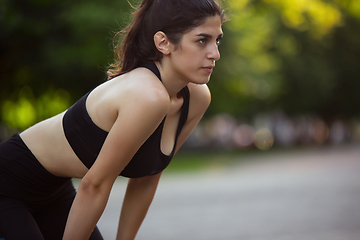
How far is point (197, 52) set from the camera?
1.69m

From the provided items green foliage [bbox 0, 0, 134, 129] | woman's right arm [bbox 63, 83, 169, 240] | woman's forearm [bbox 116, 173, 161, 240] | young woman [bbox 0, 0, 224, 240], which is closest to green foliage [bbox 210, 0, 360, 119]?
green foliage [bbox 0, 0, 134, 129]

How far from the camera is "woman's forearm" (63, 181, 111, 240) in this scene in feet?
5.23

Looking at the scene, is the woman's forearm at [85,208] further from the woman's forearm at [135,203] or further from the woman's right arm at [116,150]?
the woman's forearm at [135,203]

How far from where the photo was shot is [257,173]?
41.3 ft

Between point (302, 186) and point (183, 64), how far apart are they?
865 centimetres

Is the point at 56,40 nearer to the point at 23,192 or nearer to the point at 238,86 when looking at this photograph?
the point at 238,86

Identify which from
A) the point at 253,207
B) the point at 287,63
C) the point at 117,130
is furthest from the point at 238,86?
the point at 117,130

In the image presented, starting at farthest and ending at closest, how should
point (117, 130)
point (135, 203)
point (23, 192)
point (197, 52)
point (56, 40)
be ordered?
point (56, 40), point (135, 203), point (23, 192), point (197, 52), point (117, 130)

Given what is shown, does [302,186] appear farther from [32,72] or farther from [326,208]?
[32,72]

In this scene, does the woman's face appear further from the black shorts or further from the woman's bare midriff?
the black shorts

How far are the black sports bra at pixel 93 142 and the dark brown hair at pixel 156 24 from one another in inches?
4.0

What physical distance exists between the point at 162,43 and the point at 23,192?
899mm

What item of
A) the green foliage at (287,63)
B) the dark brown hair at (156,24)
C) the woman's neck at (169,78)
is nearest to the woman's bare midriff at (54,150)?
the dark brown hair at (156,24)

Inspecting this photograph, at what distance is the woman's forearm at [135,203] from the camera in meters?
2.14
